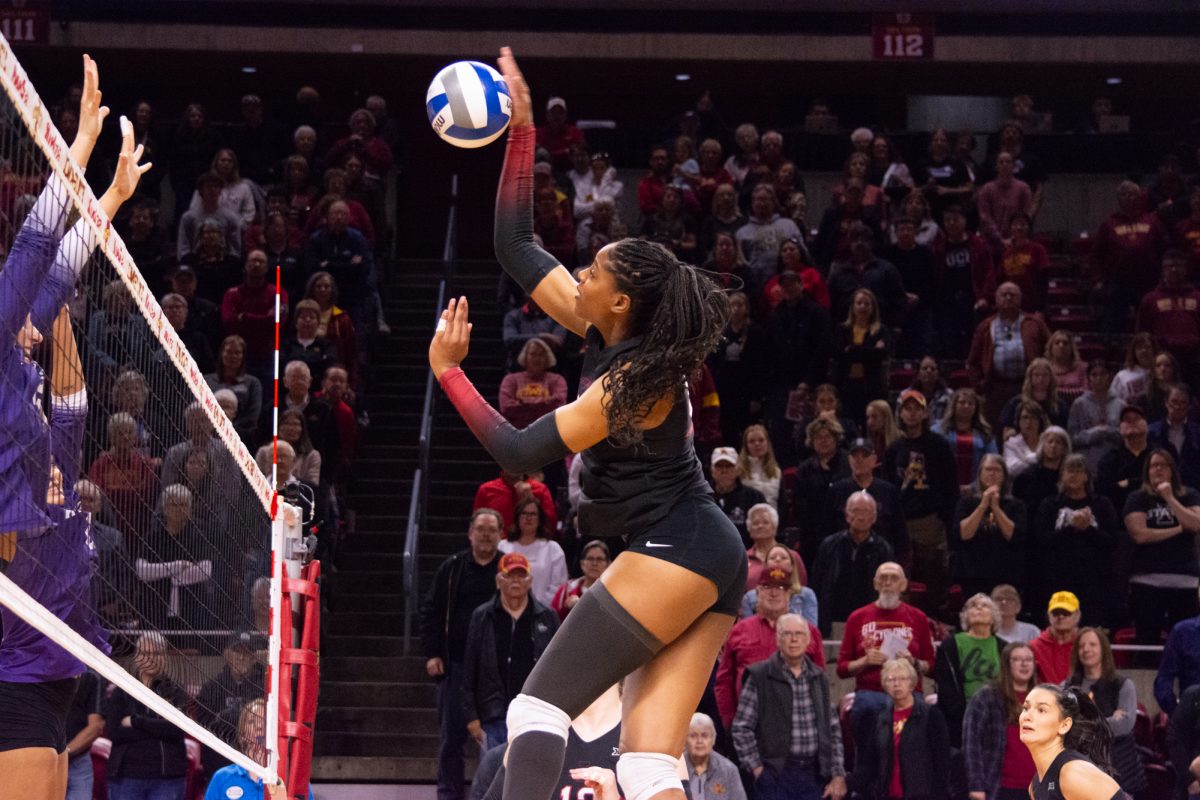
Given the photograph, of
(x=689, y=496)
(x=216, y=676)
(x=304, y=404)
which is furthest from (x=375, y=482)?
(x=689, y=496)

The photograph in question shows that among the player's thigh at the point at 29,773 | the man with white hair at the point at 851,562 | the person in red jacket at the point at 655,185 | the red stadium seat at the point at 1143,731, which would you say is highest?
the person in red jacket at the point at 655,185

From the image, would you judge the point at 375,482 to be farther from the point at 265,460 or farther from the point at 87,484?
the point at 87,484

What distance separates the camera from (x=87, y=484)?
674cm

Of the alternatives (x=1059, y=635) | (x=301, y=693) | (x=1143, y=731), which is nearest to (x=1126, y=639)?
(x=1143, y=731)

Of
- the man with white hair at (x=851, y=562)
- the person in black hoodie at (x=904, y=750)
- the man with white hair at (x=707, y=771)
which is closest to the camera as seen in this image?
the man with white hair at (x=707, y=771)

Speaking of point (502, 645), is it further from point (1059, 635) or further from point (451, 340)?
point (451, 340)

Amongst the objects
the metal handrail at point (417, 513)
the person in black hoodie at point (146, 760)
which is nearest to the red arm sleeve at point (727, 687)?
the metal handrail at point (417, 513)

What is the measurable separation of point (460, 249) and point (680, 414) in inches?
739

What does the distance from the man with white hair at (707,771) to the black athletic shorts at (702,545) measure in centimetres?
546

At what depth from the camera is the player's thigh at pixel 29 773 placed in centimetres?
564

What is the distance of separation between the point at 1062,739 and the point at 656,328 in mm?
4265

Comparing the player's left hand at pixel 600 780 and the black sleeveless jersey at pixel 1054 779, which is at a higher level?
the player's left hand at pixel 600 780

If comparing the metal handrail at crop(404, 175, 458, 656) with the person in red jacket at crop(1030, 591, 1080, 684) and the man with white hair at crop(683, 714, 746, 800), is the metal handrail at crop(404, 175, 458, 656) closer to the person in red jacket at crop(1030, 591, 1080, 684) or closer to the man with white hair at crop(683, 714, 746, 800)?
the man with white hair at crop(683, 714, 746, 800)

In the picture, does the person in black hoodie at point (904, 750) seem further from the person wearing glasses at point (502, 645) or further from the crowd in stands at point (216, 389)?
the crowd in stands at point (216, 389)
